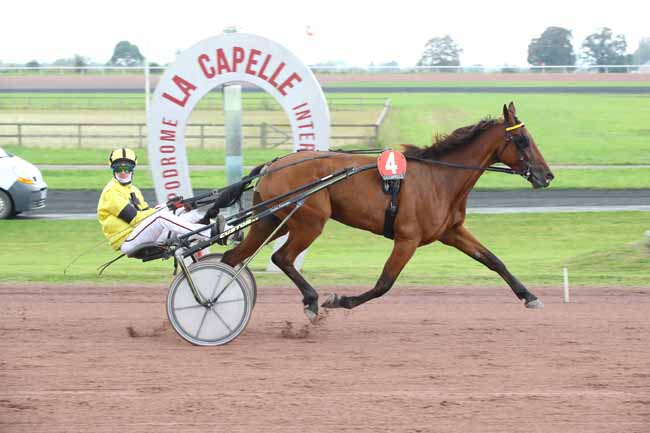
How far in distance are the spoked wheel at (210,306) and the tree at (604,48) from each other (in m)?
44.9

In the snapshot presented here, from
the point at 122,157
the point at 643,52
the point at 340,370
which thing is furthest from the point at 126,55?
the point at 340,370

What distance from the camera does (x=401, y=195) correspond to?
7.98m

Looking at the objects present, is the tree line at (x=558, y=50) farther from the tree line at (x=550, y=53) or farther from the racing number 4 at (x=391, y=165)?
the racing number 4 at (x=391, y=165)

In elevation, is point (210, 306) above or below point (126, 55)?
below

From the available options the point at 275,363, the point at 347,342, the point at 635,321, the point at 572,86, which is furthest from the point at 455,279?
the point at 572,86

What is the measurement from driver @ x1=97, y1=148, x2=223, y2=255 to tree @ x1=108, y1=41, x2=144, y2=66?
138ft

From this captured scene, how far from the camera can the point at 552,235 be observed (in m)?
15.7

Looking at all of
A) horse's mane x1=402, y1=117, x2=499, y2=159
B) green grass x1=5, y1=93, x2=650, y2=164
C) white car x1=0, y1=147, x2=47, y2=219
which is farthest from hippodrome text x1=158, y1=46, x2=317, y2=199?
green grass x1=5, y1=93, x2=650, y2=164

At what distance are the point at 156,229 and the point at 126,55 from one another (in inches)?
1845

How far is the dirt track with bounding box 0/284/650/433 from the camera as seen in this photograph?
586 cm

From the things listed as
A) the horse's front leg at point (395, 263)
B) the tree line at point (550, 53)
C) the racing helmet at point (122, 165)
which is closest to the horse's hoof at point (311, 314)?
the horse's front leg at point (395, 263)

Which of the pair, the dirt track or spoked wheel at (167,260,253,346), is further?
spoked wheel at (167,260,253,346)

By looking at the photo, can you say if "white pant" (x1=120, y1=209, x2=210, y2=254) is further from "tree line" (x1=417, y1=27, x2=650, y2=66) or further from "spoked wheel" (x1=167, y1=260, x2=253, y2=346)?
"tree line" (x1=417, y1=27, x2=650, y2=66)

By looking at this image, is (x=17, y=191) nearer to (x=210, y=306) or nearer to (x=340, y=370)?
(x=210, y=306)
